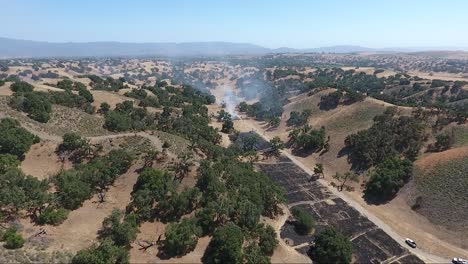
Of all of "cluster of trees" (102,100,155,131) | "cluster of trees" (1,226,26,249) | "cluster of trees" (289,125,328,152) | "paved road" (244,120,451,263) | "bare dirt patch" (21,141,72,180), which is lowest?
"paved road" (244,120,451,263)

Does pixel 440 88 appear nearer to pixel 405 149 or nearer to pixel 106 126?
pixel 405 149

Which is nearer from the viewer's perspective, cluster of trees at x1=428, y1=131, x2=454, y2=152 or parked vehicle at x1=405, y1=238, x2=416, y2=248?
parked vehicle at x1=405, y1=238, x2=416, y2=248

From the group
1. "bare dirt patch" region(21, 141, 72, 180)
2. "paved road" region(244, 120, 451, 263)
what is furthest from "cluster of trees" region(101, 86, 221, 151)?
"paved road" region(244, 120, 451, 263)

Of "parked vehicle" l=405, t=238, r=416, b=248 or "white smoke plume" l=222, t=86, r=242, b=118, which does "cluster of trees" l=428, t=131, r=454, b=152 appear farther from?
"white smoke plume" l=222, t=86, r=242, b=118

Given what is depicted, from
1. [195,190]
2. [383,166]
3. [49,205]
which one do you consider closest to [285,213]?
[195,190]

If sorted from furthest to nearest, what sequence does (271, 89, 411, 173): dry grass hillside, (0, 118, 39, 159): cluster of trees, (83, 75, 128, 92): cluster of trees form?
(83, 75, 128, 92): cluster of trees, (271, 89, 411, 173): dry grass hillside, (0, 118, 39, 159): cluster of trees

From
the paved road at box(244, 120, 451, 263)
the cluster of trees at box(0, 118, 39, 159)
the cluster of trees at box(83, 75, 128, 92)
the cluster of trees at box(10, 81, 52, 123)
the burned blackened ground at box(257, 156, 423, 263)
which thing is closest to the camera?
the paved road at box(244, 120, 451, 263)
